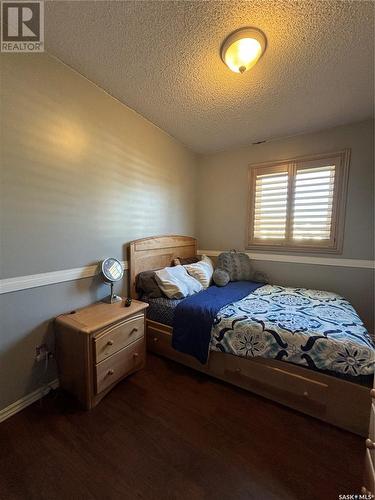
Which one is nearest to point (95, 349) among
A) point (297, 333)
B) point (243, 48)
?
point (297, 333)

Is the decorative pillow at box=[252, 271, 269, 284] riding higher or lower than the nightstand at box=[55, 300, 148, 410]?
higher

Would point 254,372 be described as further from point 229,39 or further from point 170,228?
point 229,39

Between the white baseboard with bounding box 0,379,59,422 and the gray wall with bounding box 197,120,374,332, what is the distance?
8.54ft

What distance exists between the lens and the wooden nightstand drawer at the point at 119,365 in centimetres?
147

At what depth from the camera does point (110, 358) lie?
1.54 metres

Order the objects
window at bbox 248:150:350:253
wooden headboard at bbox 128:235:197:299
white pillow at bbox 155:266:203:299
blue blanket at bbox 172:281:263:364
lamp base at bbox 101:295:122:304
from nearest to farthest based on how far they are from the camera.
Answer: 1. blue blanket at bbox 172:281:263:364
2. lamp base at bbox 101:295:122:304
3. white pillow at bbox 155:266:203:299
4. wooden headboard at bbox 128:235:197:299
5. window at bbox 248:150:350:253

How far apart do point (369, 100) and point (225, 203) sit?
1.87m

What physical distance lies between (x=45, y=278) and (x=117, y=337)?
2.30 ft

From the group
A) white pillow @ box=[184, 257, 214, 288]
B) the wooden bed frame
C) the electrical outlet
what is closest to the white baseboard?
the electrical outlet

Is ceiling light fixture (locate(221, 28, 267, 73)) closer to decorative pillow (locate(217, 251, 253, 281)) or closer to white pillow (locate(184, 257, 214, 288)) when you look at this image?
white pillow (locate(184, 257, 214, 288))

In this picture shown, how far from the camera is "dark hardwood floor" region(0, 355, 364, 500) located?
3.36 ft

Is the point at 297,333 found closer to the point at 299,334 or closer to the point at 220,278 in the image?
the point at 299,334

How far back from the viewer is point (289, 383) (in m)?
1.50

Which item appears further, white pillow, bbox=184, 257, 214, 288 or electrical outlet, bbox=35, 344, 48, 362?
white pillow, bbox=184, 257, 214, 288
